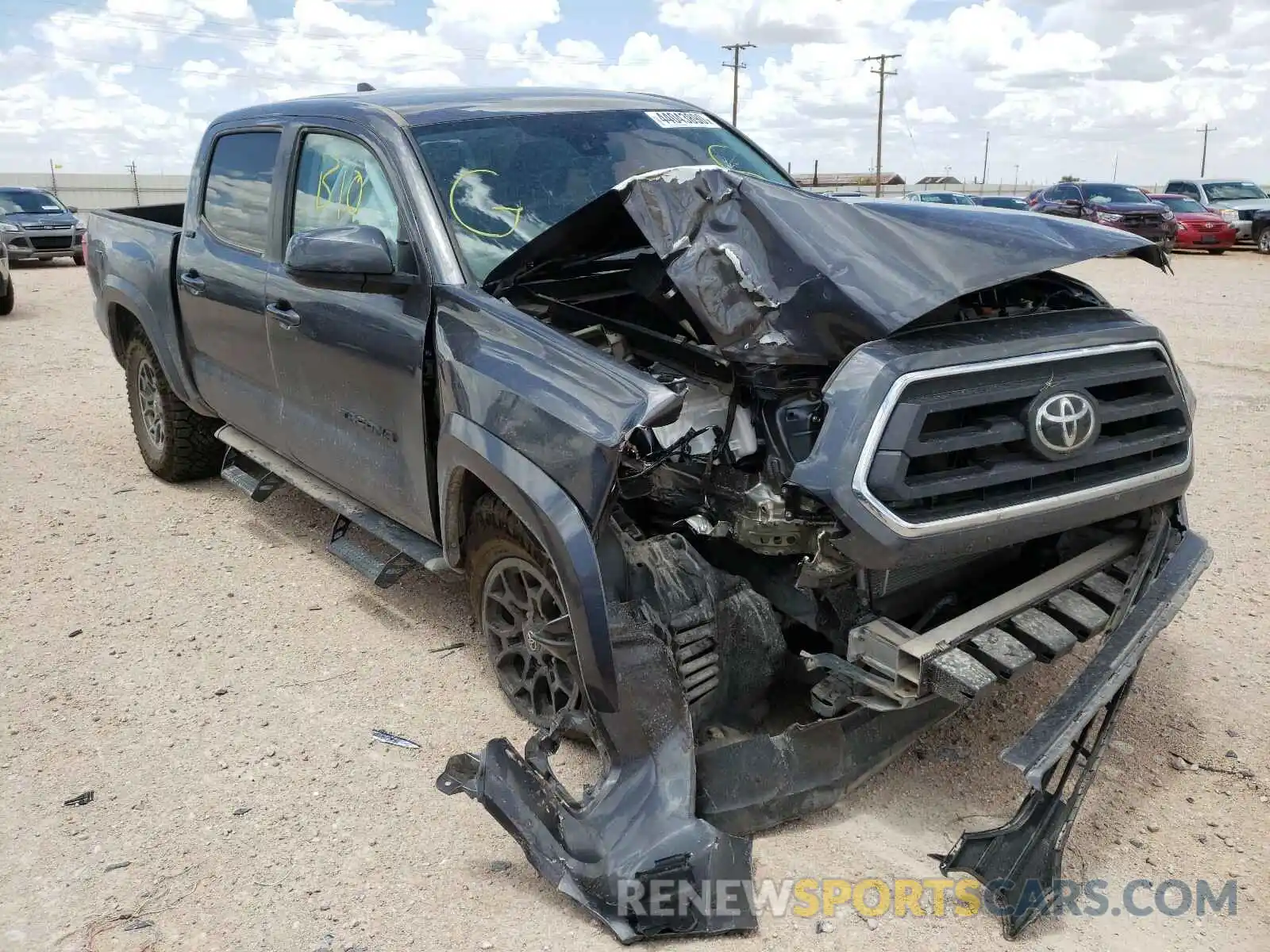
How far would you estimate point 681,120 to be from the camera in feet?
14.8

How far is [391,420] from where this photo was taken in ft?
12.1

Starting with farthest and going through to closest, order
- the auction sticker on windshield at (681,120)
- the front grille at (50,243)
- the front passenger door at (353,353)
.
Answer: the front grille at (50,243) → the auction sticker on windshield at (681,120) → the front passenger door at (353,353)

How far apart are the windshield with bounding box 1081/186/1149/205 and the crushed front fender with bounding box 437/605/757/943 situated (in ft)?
73.5

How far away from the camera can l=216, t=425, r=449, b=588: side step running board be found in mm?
3811

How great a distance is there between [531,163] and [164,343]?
2589 millimetres

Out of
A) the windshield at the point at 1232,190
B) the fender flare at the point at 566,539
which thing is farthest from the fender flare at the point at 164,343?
the windshield at the point at 1232,190

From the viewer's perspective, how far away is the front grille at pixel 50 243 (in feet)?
65.0

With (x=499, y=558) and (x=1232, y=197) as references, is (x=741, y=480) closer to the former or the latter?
(x=499, y=558)

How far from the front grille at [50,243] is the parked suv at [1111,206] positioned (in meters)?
18.2

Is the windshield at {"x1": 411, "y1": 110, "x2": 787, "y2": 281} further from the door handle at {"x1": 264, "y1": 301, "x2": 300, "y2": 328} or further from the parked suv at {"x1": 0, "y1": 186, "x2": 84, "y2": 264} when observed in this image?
the parked suv at {"x1": 0, "y1": 186, "x2": 84, "y2": 264}

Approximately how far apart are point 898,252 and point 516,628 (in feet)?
5.38

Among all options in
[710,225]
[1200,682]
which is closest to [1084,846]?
[1200,682]

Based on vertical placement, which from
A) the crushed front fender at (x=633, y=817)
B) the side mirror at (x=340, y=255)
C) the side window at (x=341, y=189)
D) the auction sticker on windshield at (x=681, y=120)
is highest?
the auction sticker on windshield at (x=681, y=120)

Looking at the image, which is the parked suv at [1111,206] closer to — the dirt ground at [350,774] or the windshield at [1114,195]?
the windshield at [1114,195]
